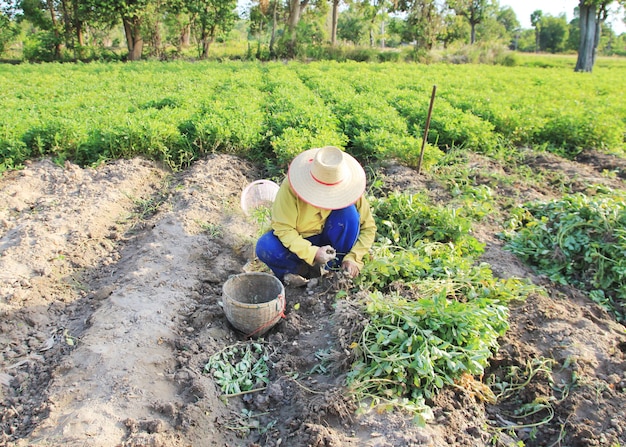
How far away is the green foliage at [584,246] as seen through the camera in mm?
4344

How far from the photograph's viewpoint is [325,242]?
434cm

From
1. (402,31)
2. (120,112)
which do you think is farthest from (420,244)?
(402,31)

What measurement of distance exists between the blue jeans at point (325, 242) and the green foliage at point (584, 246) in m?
1.93

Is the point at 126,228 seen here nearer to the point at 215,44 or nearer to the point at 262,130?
the point at 262,130

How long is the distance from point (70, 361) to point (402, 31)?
114 ft

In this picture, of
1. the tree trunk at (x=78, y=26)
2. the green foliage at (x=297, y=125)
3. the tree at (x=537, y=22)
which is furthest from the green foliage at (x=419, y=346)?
the tree at (x=537, y=22)

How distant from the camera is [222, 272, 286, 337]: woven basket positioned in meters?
3.50

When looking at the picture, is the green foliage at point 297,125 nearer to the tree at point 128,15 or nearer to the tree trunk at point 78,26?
the tree at point 128,15

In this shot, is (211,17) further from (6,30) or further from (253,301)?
(253,301)

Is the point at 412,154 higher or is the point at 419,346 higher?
the point at 412,154

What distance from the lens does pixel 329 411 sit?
2.83 meters

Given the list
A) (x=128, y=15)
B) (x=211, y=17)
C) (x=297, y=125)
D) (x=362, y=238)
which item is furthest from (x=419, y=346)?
(x=211, y=17)

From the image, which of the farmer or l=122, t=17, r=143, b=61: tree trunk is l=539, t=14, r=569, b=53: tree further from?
Answer: the farmer

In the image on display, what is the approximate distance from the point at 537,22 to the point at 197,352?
266 ft
